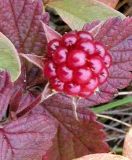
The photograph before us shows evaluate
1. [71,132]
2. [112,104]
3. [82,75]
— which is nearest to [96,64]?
[82,75]

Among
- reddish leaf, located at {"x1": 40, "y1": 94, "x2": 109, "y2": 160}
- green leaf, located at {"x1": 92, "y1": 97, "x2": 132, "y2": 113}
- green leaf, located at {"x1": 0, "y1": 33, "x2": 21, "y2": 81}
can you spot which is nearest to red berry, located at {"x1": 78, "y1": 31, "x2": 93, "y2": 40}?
green leaf, located at {"x1": 0, "y1": 33, "x2": 21, "y2": 81}

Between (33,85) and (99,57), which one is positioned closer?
(99,57)

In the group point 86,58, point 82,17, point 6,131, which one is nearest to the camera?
point 86,58

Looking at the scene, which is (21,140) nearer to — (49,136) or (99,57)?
(49,136)

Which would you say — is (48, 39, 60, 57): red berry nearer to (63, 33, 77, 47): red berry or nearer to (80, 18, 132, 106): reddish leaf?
(63, 33, 77, 47): red berry

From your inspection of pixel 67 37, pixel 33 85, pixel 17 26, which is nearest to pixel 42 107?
pixel 33 85

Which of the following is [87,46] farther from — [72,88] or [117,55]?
[117,55]
